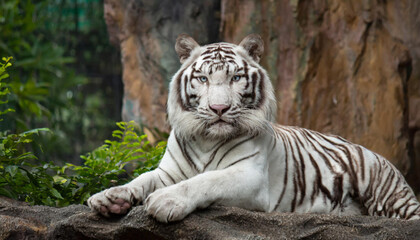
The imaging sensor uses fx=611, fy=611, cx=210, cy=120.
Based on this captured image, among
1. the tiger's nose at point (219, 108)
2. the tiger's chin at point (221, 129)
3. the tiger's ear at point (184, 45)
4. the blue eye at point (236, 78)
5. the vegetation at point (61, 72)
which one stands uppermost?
the tiger's ear at point (184, 45)

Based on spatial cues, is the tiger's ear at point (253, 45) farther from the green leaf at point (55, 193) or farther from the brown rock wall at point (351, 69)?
the brown rock wall at point (351, 69)

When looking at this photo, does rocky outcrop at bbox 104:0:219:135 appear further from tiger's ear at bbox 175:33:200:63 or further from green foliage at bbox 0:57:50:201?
tiger's ear at bbox 175:33:200:63

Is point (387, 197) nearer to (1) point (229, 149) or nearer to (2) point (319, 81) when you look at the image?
(1) point (229, 149)

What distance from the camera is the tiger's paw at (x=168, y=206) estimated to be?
261 centimetres

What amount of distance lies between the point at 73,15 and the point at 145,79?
4.06m

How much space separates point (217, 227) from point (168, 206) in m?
0.24

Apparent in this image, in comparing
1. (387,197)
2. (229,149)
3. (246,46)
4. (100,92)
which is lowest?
(100,92)

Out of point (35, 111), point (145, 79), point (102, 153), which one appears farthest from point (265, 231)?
point (35, 111)

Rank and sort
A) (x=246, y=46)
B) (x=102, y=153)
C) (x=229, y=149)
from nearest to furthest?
(x=229, y=149), (x=246, y=46), (x=102, y=153)

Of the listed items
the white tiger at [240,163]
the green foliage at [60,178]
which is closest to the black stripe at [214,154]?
the white tiger at [240,163]

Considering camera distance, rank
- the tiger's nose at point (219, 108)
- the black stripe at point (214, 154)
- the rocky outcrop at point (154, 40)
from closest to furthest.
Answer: the tiger's nose at point (219, 108) → the black stripe at point (214, 154) → the rocky outcrop at point (154, 40)

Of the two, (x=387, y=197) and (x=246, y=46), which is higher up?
(x=246, y=46)

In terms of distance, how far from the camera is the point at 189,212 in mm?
2701

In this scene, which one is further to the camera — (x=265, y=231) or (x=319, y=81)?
(x=319, y=81)
